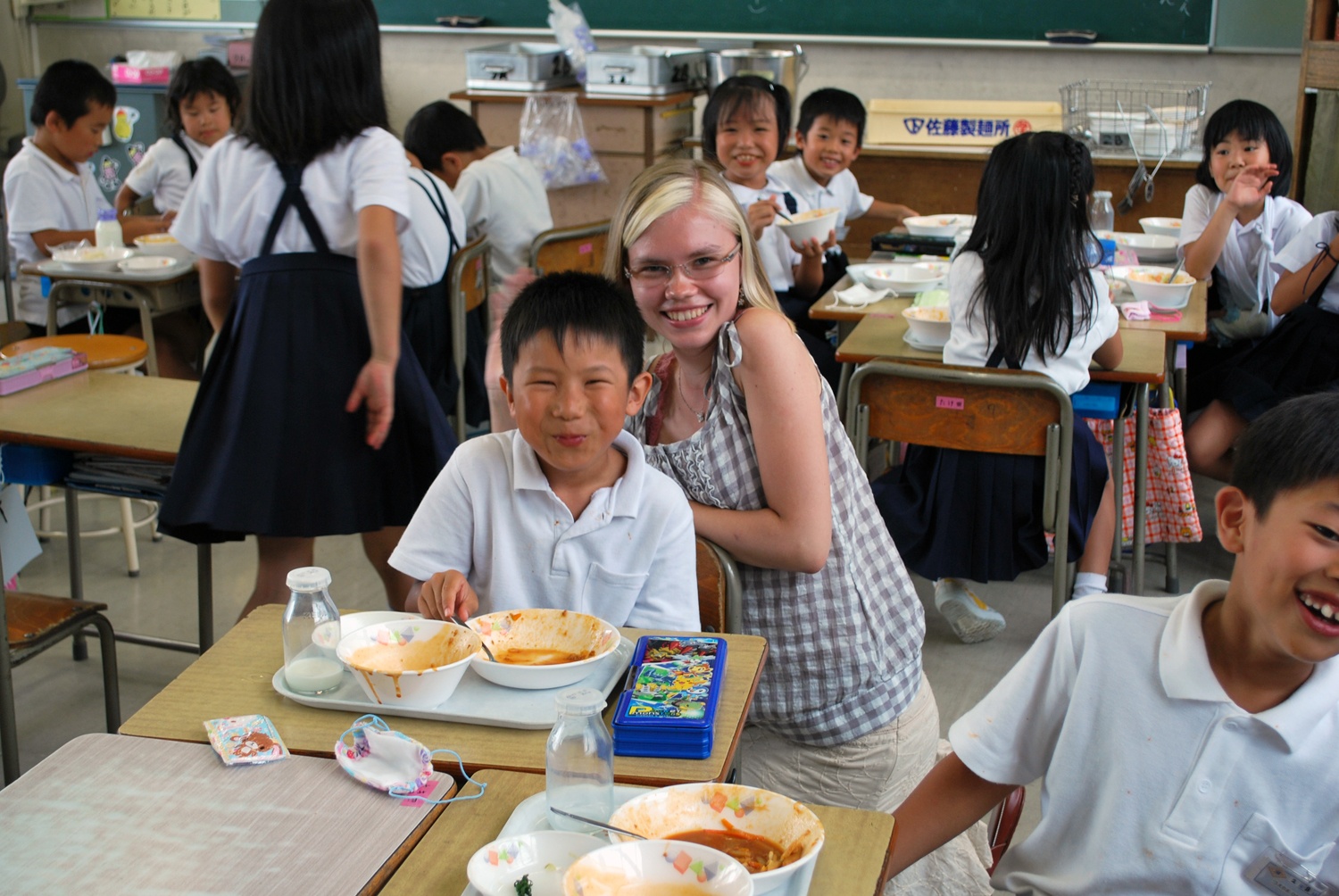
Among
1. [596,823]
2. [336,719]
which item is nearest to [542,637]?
[336,719]

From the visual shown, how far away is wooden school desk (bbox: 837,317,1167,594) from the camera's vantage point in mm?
2797

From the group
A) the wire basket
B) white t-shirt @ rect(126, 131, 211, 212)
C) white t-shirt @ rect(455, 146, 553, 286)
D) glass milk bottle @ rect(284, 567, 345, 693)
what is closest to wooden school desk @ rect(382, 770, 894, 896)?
glass milk bottle @ rect(284, 567, 345, 693)

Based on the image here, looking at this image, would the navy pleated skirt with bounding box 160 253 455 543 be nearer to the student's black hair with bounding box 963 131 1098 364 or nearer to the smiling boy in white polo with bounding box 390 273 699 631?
the smiling boy in white polo with bounding box 390 273 699 631

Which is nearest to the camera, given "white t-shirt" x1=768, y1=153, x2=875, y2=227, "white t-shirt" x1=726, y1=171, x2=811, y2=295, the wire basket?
"white t-shirt" x1=726, y1=171, x2=811, y2=295

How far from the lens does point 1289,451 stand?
1107 millimetres

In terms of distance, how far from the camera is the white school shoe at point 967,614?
9.85ft

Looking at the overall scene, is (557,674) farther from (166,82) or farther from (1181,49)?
(166,82)

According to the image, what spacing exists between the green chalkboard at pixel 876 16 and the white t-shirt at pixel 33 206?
3.08 m

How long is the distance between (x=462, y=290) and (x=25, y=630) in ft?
5.90

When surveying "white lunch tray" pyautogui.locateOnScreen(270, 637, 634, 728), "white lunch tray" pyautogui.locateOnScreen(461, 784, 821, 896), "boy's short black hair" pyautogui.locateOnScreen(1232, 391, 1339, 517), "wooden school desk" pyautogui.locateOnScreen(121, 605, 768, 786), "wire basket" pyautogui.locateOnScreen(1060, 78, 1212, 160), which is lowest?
"white lunch tray" pyautogui.locateOnScreen(461, 784, 821, 896)

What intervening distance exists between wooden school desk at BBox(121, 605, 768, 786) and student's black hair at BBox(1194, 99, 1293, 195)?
9.66ft

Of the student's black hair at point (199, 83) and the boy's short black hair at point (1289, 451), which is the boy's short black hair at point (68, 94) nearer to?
the student's black hair at point (199, 83)

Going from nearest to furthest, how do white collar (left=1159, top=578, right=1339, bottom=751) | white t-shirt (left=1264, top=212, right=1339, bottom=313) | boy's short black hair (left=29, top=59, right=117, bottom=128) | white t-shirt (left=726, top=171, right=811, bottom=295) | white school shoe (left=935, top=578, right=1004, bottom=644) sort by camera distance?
white collar (left=1159, top=578, right=1339, bottom=751)
white school shoe (left=935, top=578, right=1004, bottom=644)
white t-shirt (left=1264, top=212, right=1339, bottom=313)
white t-shirt (left=726, top=171, right=811, bottom=295)
boy's short black hair (left=29, top=59, right=117, bottom=128)

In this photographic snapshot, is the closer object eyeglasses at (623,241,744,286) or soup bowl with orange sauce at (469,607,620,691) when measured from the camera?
soup bowl with orange sauce at (469,607,620,691)
